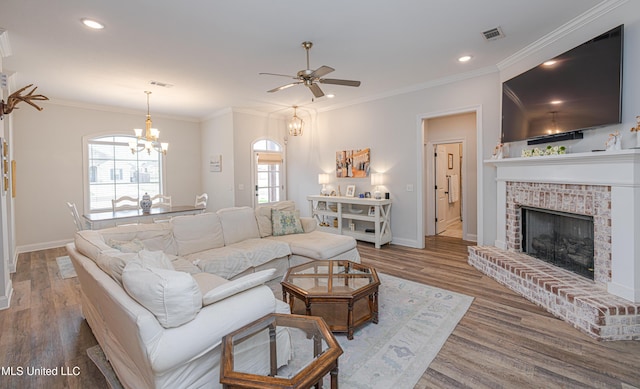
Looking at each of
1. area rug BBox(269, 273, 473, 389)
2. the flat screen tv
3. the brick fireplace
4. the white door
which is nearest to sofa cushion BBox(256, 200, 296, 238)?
area rug BBox(269, 273, 473, 389)

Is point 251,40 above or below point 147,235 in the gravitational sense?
above

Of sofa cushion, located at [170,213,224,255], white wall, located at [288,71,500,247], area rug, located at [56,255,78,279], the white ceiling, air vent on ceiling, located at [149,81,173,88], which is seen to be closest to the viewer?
the white ceiling

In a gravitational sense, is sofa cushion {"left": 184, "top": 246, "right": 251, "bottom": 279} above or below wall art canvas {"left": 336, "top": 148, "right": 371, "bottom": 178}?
below

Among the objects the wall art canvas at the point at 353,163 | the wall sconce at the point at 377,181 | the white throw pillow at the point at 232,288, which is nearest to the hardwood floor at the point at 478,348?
the white throw pillow at the point at 232,288

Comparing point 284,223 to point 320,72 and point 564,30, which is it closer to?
point 320,72

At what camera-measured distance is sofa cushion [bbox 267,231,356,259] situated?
363 cm

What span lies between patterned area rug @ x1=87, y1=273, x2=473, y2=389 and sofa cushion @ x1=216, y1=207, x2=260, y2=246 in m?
1.02

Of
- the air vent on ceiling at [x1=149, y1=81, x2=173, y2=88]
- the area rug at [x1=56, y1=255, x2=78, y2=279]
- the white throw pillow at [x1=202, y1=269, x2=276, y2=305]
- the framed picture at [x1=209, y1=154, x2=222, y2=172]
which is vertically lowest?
the area rug at [x1=56, y1=255, x2=78, y2=279]

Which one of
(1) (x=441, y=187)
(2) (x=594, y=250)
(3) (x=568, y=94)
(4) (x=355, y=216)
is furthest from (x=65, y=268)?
(1) (x=441, y=187)

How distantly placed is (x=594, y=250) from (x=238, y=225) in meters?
4.01

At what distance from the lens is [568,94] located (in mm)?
3133

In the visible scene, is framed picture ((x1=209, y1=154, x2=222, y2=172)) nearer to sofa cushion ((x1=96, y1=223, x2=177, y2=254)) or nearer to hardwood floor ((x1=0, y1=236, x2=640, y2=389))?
sofa cushion ((x1=96, y1=223, x2=177, y2=254))

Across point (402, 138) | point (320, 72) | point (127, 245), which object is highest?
point (320, 72)

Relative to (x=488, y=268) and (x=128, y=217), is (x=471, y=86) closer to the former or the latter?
(x=488, y=268)
